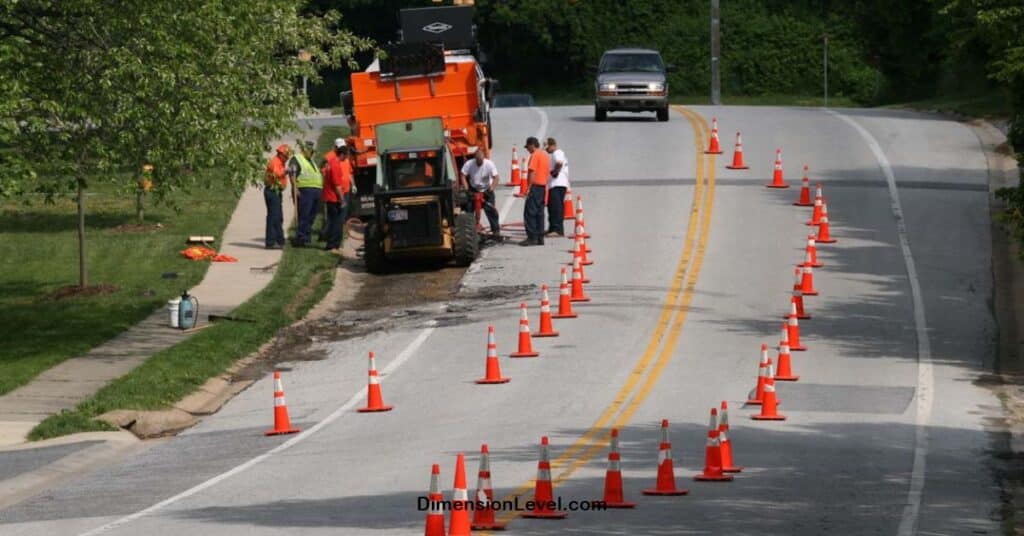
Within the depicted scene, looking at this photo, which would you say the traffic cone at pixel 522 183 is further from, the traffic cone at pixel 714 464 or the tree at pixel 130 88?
the traffic cone at pixel 714 464

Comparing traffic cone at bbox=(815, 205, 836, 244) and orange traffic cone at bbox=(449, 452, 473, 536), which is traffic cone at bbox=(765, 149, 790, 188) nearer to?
traffic cone at bbox=(815, 205, 836, 244)

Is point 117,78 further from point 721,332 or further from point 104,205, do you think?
point 104,205

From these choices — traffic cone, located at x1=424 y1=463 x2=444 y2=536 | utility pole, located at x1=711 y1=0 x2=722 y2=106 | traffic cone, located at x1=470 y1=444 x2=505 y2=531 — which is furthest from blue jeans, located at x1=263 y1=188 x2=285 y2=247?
utility pole, located at x1=711 y1=0 x2=722 y2=106

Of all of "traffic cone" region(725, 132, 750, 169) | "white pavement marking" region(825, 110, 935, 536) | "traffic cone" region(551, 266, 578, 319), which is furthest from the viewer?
"traffic cone" region(725, 132, 750, 169)

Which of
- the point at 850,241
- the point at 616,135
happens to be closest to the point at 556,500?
the point at 850,241

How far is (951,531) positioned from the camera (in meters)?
14.5

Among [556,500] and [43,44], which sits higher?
[43,44]

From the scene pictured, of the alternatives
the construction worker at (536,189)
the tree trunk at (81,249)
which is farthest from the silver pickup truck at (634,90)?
the tree trunk at (81,249)

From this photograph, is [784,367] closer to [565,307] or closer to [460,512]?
[565,307]

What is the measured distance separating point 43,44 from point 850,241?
49.2ft

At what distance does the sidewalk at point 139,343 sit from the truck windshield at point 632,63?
1435 cm

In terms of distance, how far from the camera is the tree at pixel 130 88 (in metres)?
24.3

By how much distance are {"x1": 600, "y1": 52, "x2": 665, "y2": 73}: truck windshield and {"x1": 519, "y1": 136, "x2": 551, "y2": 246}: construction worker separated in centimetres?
1730

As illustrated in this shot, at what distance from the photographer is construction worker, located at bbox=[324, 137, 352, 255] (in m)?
A: 33.8
